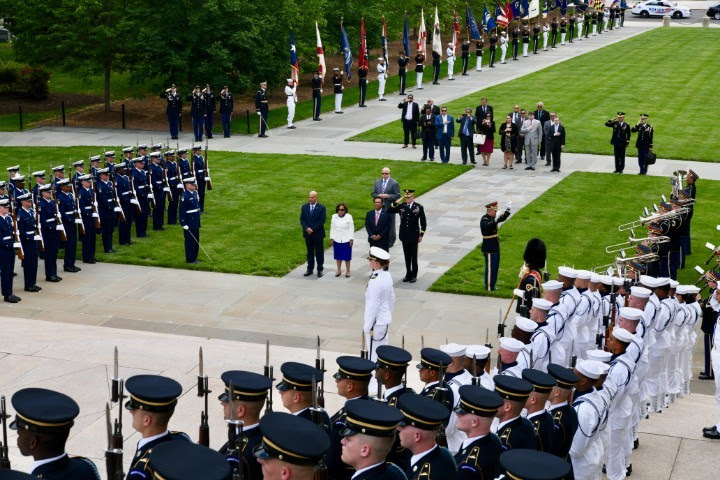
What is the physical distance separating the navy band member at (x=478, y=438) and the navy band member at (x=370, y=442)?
114 cm

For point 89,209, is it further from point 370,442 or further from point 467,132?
point 370,442

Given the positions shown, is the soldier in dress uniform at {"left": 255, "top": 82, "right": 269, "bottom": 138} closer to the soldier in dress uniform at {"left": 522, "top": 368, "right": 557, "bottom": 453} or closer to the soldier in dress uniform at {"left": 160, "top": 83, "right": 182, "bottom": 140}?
the soldier in dress uniform at {"left": 160, "top": 83, "right": 182, "bottom": 140}

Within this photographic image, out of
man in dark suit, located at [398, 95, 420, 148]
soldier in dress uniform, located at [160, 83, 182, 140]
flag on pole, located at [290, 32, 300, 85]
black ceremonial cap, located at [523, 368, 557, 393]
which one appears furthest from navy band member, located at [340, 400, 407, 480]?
flag on pole, located at [290, 32, 300, 85]

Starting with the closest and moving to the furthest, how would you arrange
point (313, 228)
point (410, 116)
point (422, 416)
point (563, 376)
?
1. point (422, 416)
2. point (563, 376)
3. point (313, 228)
4. point (410, 116)

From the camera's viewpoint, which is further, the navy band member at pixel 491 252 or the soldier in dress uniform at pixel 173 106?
the soldier in dress uniform at pixel 173 106

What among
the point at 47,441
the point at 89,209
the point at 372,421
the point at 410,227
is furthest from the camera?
the point at 89,209

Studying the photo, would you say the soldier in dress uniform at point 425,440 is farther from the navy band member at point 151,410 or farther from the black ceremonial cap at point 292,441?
the navy band member at point 151,410

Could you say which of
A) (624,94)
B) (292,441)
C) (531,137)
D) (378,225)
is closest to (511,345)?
(292,441)

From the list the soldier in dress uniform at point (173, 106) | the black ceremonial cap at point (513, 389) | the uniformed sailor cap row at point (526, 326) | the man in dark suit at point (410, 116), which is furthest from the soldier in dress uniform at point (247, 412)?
the soldier in dress uniform at point (173, 106)

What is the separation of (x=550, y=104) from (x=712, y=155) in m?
9.17

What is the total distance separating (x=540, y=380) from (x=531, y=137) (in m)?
20.4

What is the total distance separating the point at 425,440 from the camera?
23.2 ft

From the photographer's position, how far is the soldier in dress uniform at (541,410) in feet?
27.9

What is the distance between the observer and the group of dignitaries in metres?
18.0
